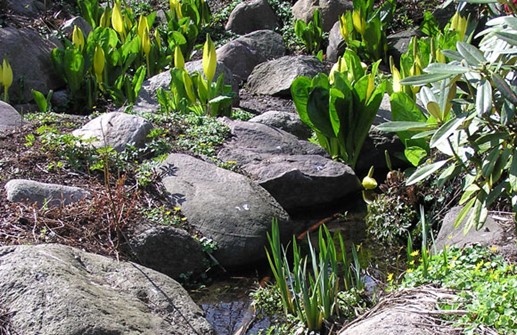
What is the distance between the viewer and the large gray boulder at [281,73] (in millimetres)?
8992

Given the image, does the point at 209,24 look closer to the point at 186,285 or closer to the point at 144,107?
the point at 144,107

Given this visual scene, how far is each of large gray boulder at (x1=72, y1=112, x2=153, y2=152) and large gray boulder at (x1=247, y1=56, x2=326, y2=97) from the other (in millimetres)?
3030

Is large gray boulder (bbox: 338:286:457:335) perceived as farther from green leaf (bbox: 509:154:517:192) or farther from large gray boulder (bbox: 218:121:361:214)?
large gray boulder (bbox: 218:121:361:214)

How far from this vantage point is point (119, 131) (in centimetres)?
614

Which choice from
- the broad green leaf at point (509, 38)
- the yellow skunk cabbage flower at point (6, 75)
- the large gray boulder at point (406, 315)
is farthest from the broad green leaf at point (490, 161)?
the yellow skunk cabbage flower at point (6, 75)

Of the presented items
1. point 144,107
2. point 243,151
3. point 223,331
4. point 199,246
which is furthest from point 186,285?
point 144,107

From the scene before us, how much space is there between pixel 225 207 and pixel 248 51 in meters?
5.01

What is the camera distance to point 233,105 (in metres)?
8.58

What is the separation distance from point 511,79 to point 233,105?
5.59 metres

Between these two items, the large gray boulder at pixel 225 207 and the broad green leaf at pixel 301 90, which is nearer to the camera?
the large gray boulder at pixel 225 207

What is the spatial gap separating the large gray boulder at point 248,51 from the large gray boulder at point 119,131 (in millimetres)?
3645

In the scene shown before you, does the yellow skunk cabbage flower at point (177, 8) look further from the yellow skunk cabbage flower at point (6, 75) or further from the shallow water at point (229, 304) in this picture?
the shallow water at point (229, 304)

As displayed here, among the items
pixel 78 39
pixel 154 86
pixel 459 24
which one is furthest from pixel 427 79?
pixel 78 39

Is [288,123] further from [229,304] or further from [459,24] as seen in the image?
[229,304]
